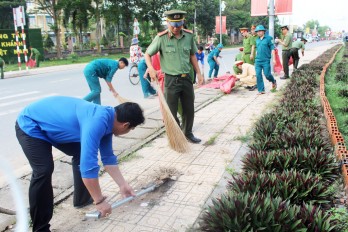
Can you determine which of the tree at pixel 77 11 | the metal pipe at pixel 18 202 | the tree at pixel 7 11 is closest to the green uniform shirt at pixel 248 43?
the metal pipe at pixel 18 202

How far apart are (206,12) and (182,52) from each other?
132ft

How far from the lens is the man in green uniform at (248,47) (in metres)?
9.27

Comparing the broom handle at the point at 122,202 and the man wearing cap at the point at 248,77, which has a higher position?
the man wearing cap at the point at 248,77

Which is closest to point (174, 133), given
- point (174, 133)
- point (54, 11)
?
point (174, 133)

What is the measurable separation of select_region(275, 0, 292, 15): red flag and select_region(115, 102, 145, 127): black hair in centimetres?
1056

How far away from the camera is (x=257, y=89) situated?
30.1ft

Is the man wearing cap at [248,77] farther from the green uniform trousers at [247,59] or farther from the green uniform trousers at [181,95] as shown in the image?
the green uniform trousers at [181,95]

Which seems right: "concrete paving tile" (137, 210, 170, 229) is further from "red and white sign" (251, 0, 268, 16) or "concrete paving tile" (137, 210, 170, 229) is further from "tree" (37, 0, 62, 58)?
"tree" (37, 0, 62, 58)

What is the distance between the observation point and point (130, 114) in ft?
7.68

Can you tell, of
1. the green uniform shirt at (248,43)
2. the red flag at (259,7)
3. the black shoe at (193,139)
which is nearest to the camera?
the black shoe at (193,139)

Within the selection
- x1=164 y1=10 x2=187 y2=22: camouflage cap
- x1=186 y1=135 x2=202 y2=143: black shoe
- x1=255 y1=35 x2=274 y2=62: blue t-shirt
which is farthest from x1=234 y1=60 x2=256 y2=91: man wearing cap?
x1=164 y1=10 x2=187 y2=22: camouflage cap

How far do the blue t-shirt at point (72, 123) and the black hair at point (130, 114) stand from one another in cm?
6

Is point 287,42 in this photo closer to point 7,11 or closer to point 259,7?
point 259,7

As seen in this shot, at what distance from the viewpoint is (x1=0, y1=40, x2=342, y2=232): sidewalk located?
9.21 ft
